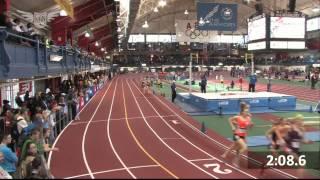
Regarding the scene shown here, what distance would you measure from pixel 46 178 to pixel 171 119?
629 inches

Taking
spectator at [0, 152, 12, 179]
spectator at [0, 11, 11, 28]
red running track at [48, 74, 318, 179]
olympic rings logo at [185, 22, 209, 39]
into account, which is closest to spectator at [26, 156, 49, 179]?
spectator at [0, 152, 12, 179]

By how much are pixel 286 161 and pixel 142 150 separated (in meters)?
6.10

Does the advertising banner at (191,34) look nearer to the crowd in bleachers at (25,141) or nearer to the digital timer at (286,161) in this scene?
the crowd in bleachers at (25,141)

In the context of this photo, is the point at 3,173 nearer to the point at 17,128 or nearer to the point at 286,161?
the point at 17,128

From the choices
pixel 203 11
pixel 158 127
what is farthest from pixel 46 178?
pixel 203 11

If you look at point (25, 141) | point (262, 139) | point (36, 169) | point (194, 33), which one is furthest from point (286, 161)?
point (194, 33)

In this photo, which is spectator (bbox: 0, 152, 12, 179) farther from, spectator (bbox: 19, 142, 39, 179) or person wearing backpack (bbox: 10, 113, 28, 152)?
person wearing backpack (bbox: 10, 113, 28, 152)

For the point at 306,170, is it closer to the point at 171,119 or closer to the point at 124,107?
the point at 171,119

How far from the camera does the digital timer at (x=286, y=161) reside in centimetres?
1143

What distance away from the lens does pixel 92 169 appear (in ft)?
43.1

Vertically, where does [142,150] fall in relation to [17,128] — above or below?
below

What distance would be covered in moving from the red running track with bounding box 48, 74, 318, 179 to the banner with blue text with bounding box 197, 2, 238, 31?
Answer: 648 centimetres

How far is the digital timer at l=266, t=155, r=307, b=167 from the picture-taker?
37.5 feet

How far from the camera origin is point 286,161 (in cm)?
1179
